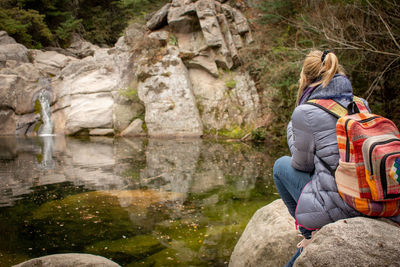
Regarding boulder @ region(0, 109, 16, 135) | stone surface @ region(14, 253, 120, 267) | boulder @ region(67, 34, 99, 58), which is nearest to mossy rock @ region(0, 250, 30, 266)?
stone surface @ region(14, 253, 120, 267)

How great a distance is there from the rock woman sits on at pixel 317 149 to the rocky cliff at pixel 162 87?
586 inches

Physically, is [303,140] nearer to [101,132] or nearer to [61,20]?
[101,132]

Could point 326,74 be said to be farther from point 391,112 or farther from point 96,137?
point 96,137

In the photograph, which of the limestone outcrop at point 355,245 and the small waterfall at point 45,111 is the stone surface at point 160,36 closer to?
the small waterfall at point 45,111

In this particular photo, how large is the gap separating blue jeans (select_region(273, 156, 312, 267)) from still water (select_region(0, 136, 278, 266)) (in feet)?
5.05

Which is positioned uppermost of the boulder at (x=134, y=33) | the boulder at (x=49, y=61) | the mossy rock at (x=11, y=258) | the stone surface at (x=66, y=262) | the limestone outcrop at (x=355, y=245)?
the boulder at (x=134, y=33)

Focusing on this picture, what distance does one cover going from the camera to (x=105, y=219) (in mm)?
5391

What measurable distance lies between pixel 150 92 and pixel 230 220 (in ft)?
47.0

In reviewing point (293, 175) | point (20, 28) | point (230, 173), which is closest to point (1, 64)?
point (20, 28)

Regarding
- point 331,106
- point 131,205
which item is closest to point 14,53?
point 131,205

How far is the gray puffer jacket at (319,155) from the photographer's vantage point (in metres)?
2.30

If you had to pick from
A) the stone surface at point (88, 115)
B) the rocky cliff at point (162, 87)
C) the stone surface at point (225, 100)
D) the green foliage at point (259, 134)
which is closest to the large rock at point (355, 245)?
the green foliage at point (259, 134)

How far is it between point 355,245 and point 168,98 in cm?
1697

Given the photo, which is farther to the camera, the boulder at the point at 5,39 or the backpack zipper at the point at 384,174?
the boulder at the point at 5,39
